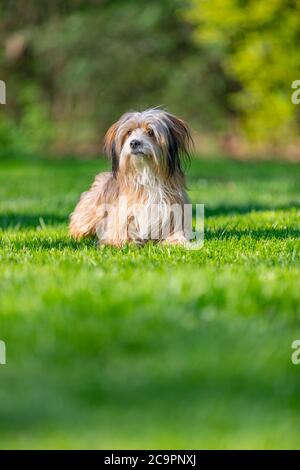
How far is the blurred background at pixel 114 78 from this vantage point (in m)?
32.6

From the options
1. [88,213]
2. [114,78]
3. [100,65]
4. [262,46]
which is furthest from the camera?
[114,78]

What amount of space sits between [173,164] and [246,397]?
4.06 meters

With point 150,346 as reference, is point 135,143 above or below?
above

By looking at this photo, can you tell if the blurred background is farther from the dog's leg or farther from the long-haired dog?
the long-haired dog

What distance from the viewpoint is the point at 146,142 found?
724cm

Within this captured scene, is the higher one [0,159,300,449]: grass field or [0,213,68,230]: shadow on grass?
[0,213,68,230]: shadow on grass

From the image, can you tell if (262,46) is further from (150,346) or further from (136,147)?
(150,346)

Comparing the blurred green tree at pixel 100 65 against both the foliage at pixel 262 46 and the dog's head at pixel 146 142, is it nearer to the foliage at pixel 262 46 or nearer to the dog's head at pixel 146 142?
the foliage at pixel 262 46

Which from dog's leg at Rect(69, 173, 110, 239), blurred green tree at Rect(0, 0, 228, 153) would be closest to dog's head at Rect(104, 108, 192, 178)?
dog's leg at Rect(69, 173, 110, 239)

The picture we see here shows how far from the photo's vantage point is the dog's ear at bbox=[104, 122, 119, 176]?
24.3ft

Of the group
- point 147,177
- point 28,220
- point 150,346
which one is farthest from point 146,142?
point 28,220

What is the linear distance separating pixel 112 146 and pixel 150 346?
338cm

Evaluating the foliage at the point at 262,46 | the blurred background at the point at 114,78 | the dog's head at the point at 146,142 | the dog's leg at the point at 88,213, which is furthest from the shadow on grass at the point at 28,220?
the blurred background at the point at 114,78

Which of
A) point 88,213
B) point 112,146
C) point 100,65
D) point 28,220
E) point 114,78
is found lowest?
point 88,213
